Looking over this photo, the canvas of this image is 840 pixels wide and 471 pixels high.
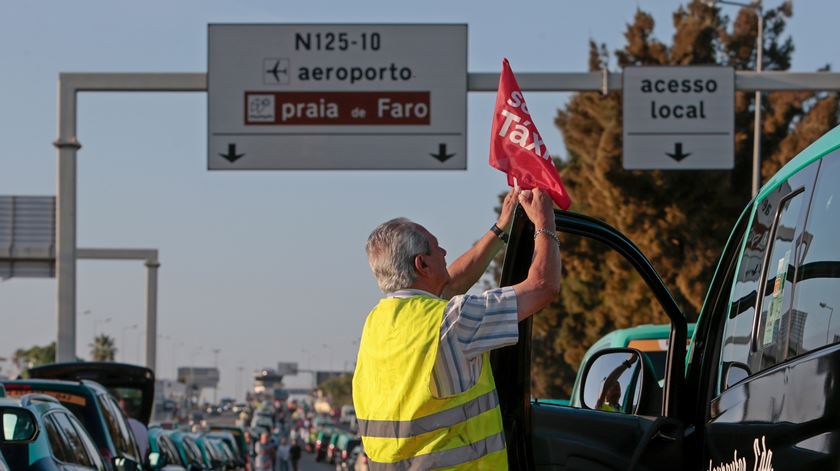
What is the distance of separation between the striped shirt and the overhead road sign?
46607 millimetres

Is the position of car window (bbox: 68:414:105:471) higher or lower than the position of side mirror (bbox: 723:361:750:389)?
lower

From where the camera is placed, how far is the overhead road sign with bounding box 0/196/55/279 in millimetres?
50344

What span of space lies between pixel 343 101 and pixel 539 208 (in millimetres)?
15493

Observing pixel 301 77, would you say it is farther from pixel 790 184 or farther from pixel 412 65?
pixel 790 184

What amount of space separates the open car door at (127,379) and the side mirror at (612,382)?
1526 centimetres

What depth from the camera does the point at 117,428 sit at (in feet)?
48.8

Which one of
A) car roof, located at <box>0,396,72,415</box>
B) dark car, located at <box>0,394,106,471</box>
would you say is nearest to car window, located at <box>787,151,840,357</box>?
dark car, located at <box>0,394,106,471</box>

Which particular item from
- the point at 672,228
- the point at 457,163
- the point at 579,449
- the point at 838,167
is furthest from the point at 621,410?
the point at 672,228

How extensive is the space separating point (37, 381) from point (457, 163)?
700 cm

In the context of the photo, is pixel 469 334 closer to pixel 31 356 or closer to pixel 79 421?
pixel 79 421

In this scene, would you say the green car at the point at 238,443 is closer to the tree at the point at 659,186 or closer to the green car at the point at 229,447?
the green car at the point at 229,447

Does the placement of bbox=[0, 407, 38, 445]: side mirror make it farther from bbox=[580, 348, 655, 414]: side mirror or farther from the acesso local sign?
the acesso local sign

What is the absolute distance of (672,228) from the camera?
42031 millimetres

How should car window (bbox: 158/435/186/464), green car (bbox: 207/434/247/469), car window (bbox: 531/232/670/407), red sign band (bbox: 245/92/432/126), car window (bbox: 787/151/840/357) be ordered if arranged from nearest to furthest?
car window (bbox: 787/151/840/357) → red sign band (bbox: 245/92/432/126) → car window (bbox: 158/435/186/464) → green car (bbox: 207/434/247/469) → car window (bbox: 531/232/670/407)
